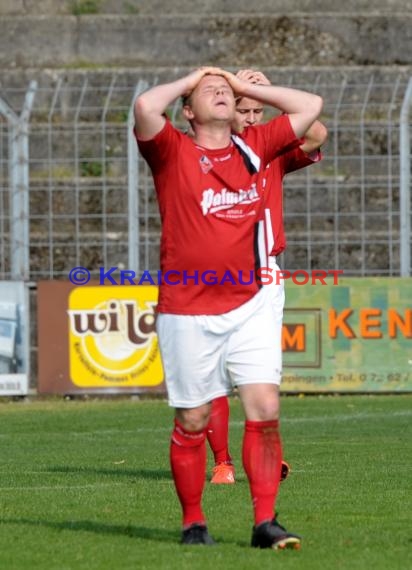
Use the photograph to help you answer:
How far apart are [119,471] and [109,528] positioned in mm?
3607

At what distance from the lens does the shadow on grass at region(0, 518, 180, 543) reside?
7734 millimetres

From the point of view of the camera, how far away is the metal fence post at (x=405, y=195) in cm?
2078

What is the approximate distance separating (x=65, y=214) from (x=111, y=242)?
0.86 meters

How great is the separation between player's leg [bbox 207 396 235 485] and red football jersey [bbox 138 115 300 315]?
3277 mm

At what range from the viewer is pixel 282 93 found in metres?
7.64

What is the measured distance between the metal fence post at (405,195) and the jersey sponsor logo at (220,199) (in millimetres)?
13611

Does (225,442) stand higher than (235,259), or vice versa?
(235,259)

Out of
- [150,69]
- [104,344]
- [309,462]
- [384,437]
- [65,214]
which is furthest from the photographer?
[150,69]

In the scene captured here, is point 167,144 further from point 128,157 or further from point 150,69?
point 150,69

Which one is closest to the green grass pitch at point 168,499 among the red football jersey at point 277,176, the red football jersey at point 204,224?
the red football jersey at point 204,224

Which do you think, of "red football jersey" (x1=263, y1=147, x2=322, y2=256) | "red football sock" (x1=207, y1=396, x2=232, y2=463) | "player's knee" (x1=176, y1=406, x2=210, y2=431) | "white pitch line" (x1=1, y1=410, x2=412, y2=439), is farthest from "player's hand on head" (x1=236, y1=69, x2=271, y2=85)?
"white pitch line" (x1=1, y1=410, x2=412, y2=439)

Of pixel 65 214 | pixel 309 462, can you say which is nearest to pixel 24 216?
pixel 65 214

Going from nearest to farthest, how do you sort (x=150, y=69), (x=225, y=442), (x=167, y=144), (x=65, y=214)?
(x=167, y=144) → (x=225, y=442) → (x=65, y=214) → (x=150, y=69)

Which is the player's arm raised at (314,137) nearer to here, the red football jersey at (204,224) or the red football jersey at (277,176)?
the red football jersey at (277,176)
